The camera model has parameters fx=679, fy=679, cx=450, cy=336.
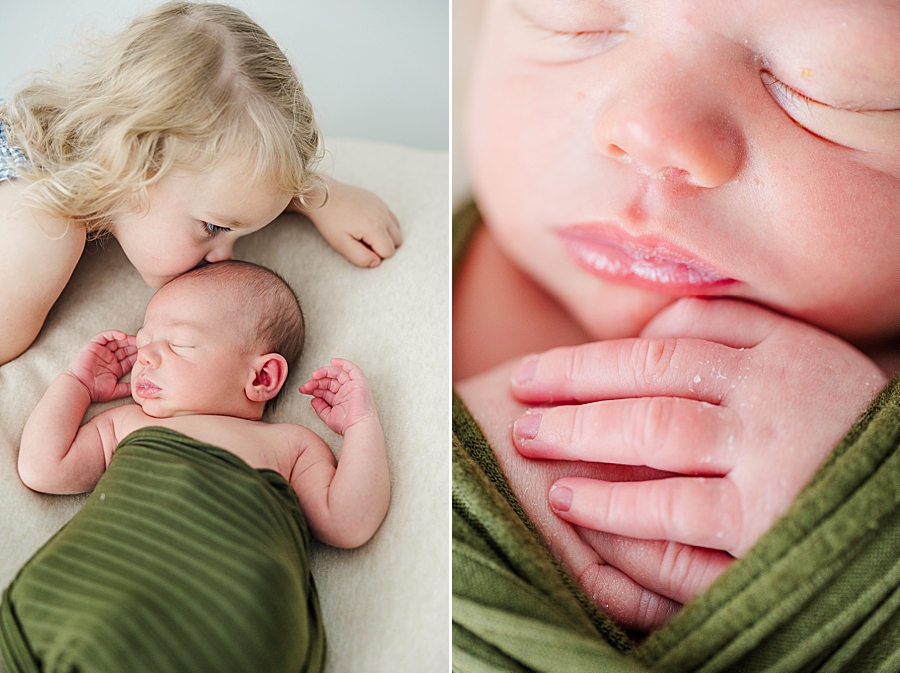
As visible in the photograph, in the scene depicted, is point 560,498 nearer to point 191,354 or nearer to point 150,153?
point 191,354

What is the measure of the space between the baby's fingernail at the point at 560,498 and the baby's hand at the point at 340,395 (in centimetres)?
19

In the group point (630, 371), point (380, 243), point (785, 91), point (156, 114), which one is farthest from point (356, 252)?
point (785, 91)

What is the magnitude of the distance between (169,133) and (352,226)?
0.69ft

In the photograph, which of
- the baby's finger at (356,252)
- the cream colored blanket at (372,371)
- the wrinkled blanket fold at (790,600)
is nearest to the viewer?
the wrinkled blanket fold at (790,600)

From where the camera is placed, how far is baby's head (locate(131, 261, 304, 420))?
2.04 ft

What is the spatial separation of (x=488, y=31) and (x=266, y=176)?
25cm

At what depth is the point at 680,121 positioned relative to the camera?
1.69ft

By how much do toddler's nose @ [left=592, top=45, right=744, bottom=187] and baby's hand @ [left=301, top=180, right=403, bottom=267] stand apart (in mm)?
309

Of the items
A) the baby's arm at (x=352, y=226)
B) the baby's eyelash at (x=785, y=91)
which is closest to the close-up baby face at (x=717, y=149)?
the baby's eyelash at (x=785, y=91)

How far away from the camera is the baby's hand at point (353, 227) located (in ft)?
2.47

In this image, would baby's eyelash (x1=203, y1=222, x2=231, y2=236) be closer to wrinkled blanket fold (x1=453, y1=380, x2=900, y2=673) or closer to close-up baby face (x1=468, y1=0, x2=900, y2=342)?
close-up baby face (x1=468, y1=0, x2=900, y2=342)

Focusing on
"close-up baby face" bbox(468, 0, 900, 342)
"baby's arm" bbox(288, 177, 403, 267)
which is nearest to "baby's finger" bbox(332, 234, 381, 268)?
"baby's arm" bbox(288, 177, 403, 267)

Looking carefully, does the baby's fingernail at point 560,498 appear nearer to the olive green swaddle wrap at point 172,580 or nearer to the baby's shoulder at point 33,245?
the olive green swaddle wrap at point 172,580

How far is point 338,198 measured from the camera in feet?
2.49
